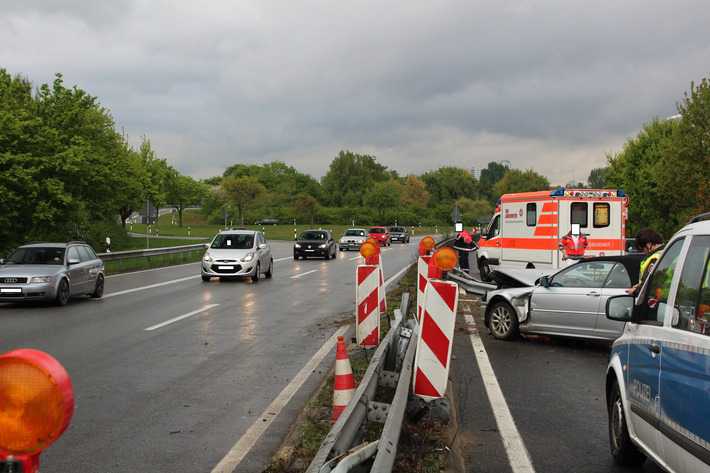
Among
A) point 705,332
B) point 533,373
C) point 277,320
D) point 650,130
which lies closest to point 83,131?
point 277,320

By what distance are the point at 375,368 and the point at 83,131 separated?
29.9 m

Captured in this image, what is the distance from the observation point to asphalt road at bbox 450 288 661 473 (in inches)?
220

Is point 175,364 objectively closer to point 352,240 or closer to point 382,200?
point 352,240

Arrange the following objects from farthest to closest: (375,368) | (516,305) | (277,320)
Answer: (277,320) → (516,305) → (375,368)

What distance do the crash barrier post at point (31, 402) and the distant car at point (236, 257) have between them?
2101 centimetres

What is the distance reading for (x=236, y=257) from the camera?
23.0 metres

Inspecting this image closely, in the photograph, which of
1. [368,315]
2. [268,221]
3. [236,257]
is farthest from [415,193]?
[368,315]

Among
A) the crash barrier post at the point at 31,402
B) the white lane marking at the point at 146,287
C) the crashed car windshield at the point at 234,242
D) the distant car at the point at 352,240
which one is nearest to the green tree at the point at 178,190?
the distant car at the point at 352,240

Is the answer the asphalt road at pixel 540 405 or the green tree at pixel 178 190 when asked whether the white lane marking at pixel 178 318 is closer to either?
the asphalt road at pixel 540 405

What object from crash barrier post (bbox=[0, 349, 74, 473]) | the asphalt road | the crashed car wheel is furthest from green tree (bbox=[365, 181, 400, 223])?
crash barrier post (bbox=[0, 349, 74, 473])

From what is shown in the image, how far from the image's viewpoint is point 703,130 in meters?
42.7

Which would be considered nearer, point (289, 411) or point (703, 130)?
point (289, 411)

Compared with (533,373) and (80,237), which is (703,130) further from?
(533,373)

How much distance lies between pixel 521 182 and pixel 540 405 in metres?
150
